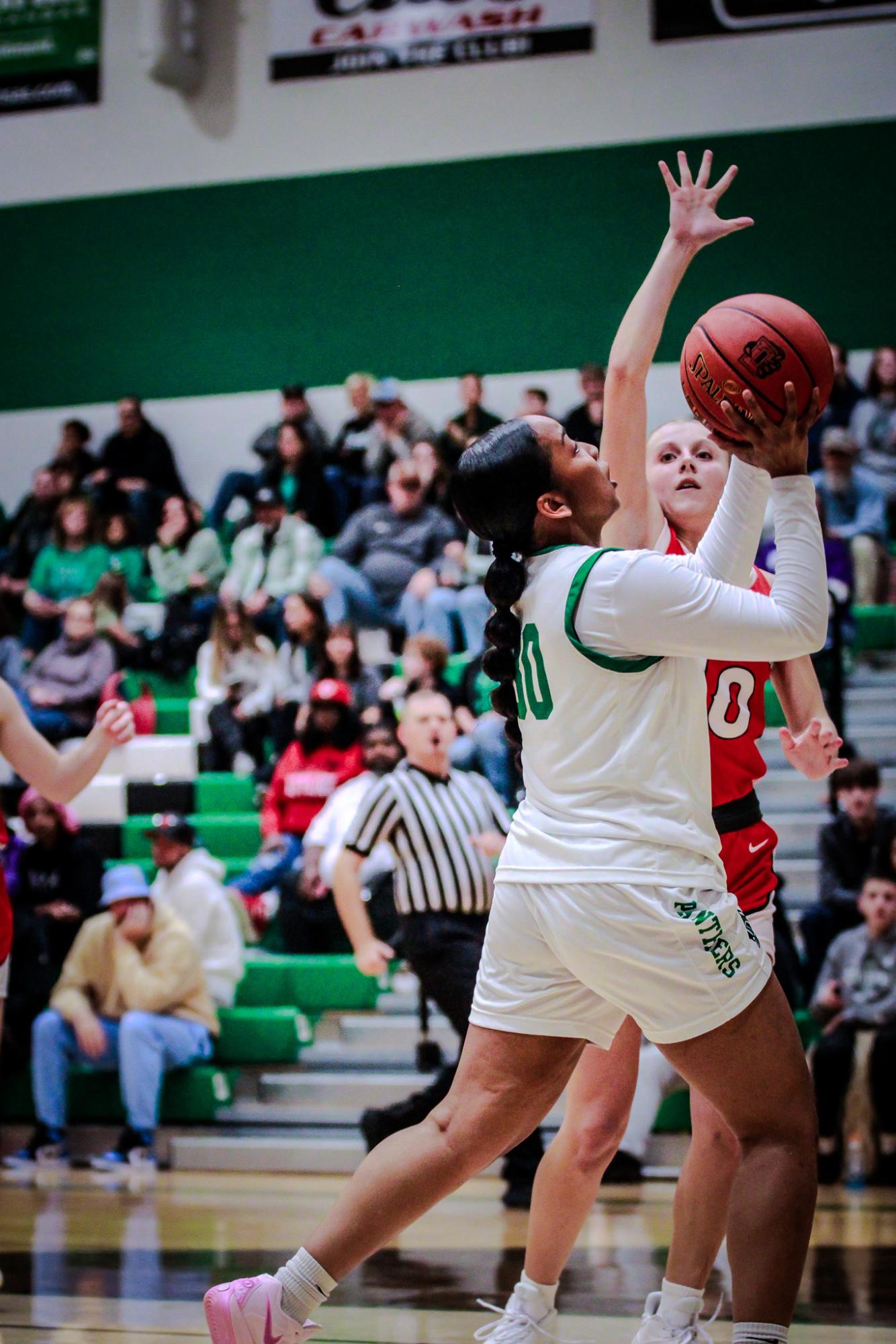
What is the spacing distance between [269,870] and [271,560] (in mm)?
3373

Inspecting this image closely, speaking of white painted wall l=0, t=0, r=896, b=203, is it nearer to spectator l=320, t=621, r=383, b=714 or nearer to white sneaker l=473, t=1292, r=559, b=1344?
spectator l=320, t=621, r=383, b=714

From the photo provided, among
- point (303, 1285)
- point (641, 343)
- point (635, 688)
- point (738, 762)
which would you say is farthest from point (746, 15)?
point (303, 1285)

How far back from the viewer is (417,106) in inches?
507

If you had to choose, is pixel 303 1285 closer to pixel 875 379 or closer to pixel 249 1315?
pixel 249 1315

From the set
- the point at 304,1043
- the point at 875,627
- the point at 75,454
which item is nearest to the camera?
the point at 304,1043

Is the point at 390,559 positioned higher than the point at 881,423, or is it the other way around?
the point at 881,423

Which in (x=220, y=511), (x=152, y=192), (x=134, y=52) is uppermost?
(x=134, y=52)

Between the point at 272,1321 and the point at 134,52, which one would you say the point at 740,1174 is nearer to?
the point at 272,1321

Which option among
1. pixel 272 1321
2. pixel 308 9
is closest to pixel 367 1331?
pixel 272 1321

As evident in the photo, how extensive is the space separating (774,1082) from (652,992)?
0.74 ft

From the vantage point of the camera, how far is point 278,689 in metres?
10.2

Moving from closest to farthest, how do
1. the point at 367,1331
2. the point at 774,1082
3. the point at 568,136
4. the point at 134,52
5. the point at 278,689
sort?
the point at 774,1082 < the point at 367,1331 < the point at 278,689 < the point at 568,136 < the point at 134,52

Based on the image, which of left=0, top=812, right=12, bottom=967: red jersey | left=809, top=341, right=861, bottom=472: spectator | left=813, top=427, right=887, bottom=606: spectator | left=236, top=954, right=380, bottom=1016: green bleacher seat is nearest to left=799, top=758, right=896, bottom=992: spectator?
left=236, top=954, right=380, bottom=1016: green bleacher seat

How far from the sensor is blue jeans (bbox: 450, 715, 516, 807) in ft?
26.7
